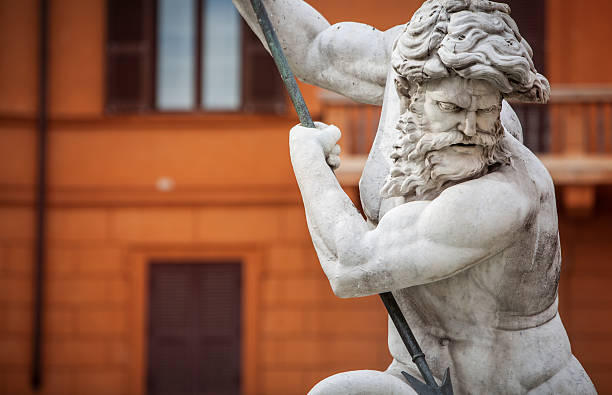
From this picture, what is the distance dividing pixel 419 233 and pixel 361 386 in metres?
0.36

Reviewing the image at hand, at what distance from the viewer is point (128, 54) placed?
14.8m

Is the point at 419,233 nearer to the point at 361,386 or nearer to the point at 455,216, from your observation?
the point at 455,216

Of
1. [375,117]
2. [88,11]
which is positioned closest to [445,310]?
[375,117]

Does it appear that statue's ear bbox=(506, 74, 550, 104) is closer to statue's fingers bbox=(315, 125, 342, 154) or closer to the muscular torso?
the muscular torso

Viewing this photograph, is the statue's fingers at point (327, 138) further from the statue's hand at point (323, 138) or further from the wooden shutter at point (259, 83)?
the wooden shutter at point (259, 83)

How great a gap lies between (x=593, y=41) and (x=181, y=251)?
5.65m

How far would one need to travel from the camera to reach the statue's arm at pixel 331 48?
2859 mm

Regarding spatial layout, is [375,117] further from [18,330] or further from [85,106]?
[18,330]

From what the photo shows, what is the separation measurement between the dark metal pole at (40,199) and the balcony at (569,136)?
367cm

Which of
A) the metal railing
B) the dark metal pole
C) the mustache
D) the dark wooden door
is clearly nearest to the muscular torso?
the mustache

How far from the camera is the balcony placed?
13023mm

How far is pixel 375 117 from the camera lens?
13.4 m

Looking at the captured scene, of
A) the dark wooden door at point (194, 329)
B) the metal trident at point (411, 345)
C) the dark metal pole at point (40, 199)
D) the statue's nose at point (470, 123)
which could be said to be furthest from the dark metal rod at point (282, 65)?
the dark metal pole at point (40, 199)

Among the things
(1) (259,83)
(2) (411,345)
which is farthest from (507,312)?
(1) (259,83)
